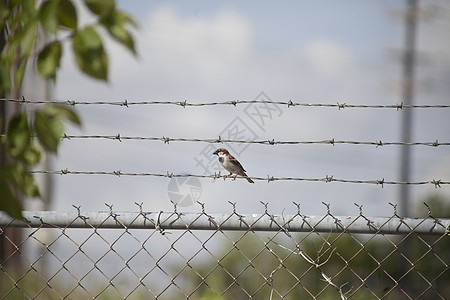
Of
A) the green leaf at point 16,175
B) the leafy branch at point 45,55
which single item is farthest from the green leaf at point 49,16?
the green leaf at point 16,175

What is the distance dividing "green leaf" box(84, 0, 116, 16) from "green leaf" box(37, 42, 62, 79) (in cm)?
11

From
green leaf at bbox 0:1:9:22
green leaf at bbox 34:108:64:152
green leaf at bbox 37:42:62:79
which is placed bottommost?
green leaf at bbox 34:108:64:152

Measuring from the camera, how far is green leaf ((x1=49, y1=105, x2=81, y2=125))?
1167 mm

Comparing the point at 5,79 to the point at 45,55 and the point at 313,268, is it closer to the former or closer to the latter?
the point at 45,55

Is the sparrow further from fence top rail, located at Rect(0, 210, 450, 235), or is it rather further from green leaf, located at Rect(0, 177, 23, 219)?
green leaf, located at Rect(0, 177, 23, 219)

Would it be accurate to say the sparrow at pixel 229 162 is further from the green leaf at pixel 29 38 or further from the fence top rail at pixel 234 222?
the green leaf at pixel 29 38

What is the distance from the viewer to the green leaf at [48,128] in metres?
1.15

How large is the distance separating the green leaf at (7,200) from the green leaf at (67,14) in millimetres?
357

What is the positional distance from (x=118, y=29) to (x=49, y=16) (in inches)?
5.6

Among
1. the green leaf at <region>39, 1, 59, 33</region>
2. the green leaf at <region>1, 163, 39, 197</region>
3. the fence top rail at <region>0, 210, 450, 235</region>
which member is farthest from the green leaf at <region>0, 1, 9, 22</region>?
the fence top rail at <region>0, 210, 450, 235</region>

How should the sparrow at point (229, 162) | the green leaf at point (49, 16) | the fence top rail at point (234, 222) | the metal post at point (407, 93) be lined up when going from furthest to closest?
the metal post at point (407, 93) → the sparrow at point (229, 162) → the fence top rail at point (234, 222) → the green leaf at point (49, 16)

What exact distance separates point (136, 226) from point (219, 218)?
39 cm

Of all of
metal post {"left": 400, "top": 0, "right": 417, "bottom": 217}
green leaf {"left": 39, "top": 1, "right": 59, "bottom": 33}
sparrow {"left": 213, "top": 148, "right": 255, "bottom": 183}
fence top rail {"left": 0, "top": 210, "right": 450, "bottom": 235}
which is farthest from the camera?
metal post {"left": 400, "top": 0, "right": 417, "bottom": 217}

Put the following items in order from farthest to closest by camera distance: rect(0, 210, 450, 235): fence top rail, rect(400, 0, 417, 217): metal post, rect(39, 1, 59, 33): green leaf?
rect(400, 0, 417, 217): metal post
rect(0, 210, 450, 235): fence top rail
rect(39, 1, 59, 33): green leaf
